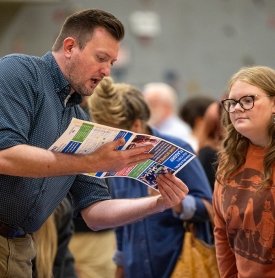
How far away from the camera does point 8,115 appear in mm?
2125

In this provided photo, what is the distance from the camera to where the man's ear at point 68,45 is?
2334mm

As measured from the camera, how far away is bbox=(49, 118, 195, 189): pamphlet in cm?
212

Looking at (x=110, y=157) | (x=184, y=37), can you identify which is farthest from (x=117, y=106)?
(x=184, y=37)

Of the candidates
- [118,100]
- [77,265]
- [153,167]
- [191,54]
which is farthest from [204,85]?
[153,167]

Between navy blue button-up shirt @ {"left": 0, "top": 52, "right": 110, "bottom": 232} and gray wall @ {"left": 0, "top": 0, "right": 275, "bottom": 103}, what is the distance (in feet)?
15.1

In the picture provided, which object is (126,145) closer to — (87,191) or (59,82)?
(59,82)

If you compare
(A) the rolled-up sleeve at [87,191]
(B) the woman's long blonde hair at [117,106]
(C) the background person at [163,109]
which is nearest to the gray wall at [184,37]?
(C) the background person at [163,109]

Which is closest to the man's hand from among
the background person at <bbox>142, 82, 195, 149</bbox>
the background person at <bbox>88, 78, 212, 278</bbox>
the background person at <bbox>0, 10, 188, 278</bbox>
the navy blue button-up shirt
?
the background person at <bbox>0, 10, 188, 278</bbox>

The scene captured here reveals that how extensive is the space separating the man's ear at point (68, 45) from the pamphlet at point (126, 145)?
0.34m

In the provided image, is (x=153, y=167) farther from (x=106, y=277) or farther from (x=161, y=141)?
(x=106, y=277)

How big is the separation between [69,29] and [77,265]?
1.89 m

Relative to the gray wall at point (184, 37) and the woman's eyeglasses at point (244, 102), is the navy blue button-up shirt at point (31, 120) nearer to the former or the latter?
the woman's eyeglasses at point (244, 102)

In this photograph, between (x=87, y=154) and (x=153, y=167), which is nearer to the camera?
(x=87, y=154)

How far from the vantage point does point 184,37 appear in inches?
278
